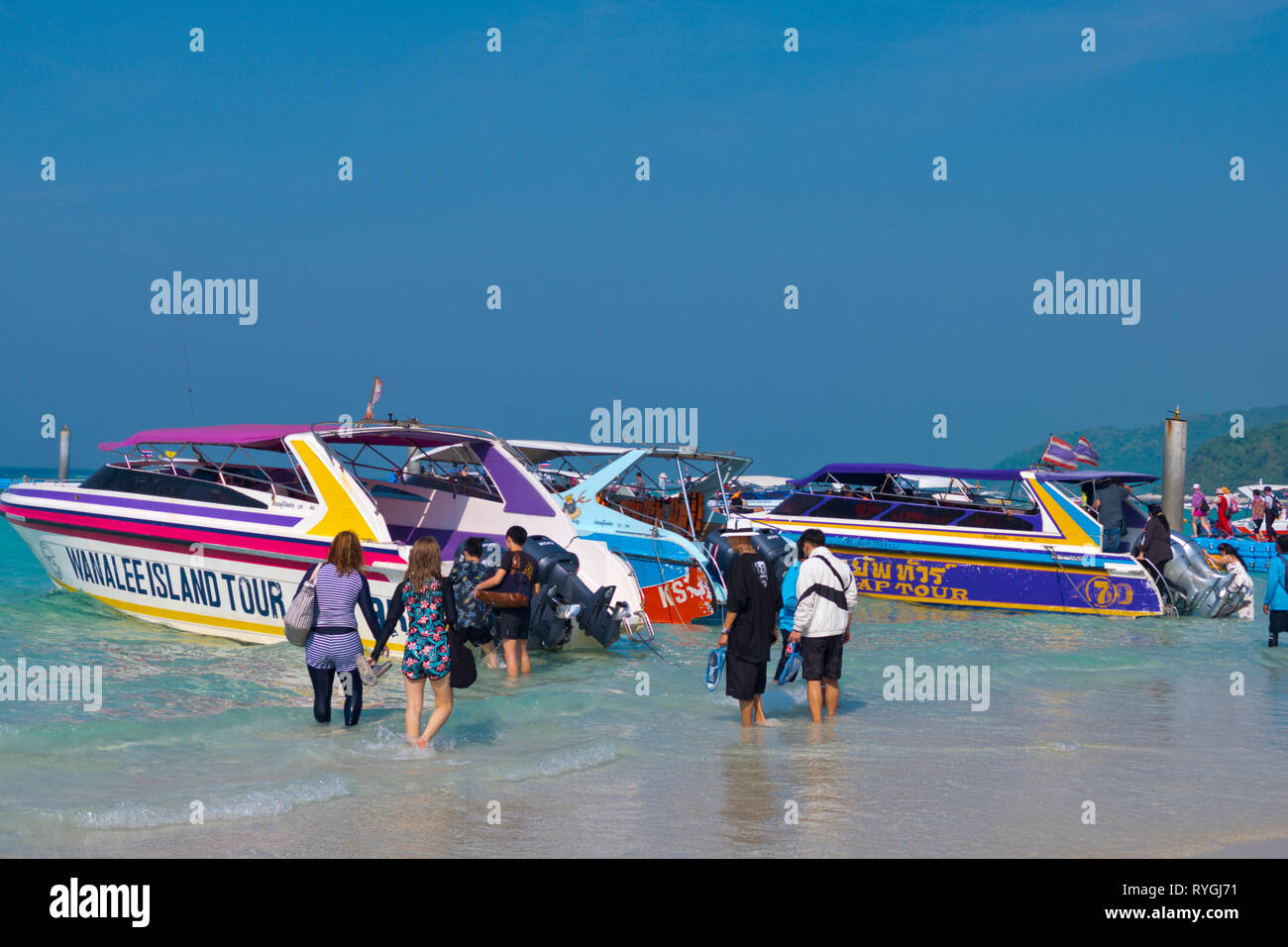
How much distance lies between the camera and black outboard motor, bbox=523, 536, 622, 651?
11359 mm

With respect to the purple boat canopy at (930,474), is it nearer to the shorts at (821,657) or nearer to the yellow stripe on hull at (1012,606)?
the yellow stripe on hull at (1012,606)

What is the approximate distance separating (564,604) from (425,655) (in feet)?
12.3

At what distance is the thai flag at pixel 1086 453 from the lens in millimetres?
20453

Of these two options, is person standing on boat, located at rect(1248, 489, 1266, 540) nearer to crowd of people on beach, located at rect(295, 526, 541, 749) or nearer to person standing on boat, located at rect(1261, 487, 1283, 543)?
person standing on boat, located at rect(1261, 487, 1283, 543)

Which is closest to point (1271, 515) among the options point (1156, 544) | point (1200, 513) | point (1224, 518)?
point (1224, 518)

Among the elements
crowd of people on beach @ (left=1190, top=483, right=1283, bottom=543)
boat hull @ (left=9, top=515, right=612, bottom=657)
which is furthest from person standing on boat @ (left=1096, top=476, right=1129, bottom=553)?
crowd of people on beach @ (left=1190, top=483, right=1283, bottom=543)

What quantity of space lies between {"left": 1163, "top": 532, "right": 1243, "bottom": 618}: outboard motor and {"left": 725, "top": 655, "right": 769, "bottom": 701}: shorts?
10282 millimetres

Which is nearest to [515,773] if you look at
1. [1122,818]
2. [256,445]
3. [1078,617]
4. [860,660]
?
[1122,818]

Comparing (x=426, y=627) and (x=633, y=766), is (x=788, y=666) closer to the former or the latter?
(x=633, y=766)

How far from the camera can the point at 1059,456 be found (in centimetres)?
1958

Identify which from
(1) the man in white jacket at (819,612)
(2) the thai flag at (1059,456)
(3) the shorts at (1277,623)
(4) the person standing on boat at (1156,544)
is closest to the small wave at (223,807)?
(1) the man in white jacket at (819,612)

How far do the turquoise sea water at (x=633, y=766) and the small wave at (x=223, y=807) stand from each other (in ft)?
0.05
